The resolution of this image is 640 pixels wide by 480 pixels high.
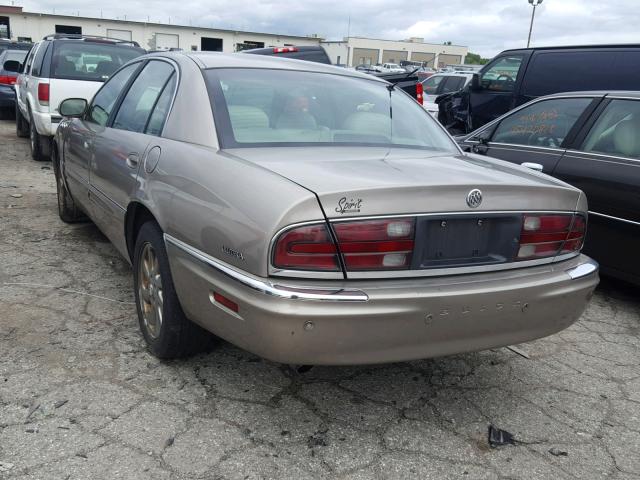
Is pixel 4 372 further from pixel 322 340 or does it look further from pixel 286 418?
pixel 322 340

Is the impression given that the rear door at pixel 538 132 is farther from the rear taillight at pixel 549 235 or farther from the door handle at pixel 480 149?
the rear taillight at pixel 549 235

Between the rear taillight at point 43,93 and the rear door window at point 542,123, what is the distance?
5871mm

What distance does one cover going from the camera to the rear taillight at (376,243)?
217 cm

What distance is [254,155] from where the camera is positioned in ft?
8.43

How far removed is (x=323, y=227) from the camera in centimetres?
214

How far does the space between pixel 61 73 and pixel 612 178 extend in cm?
705

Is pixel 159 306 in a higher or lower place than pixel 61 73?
lower

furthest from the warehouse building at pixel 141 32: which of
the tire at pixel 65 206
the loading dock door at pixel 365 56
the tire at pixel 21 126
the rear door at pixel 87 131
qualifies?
the rear door at pixel 87 131

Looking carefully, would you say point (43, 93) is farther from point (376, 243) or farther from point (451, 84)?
point (451, 84)

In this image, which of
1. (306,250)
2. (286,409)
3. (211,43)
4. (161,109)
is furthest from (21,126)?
(211,43)

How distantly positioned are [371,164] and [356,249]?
496 mm

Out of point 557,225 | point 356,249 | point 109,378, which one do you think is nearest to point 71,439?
point 109,378

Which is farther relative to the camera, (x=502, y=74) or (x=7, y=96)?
(x=7, y=96)

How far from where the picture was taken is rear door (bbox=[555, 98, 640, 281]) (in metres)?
4.01
